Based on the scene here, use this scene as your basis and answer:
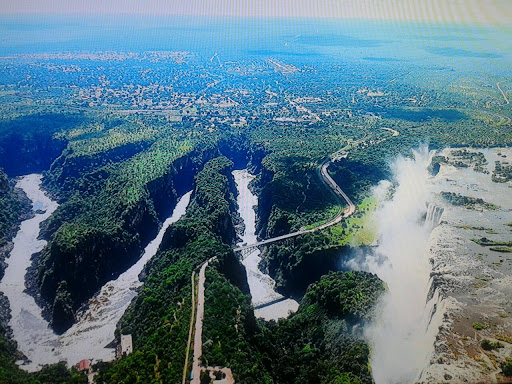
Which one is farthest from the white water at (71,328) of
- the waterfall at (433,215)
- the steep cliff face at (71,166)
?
the waterfall at (433,215)

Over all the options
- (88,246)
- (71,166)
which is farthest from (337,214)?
(71,166)

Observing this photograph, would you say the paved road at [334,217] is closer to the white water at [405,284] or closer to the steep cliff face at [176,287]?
the white water at [405,284]

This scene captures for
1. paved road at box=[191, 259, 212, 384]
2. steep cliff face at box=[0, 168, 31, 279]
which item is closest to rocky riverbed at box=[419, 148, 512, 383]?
paved road at box=[191, 259, 212, 384]

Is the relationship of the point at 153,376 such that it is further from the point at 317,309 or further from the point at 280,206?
the point at 280,206

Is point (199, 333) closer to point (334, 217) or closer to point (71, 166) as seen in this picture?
→ point (334, 217)

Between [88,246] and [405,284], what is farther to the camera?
[88,246]

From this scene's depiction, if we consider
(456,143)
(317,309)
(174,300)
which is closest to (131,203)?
(174,300)

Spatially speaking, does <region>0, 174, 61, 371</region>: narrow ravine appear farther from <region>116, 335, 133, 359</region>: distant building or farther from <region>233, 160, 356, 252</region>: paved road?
<region>233, 160, 356, 252</region>: paved road
